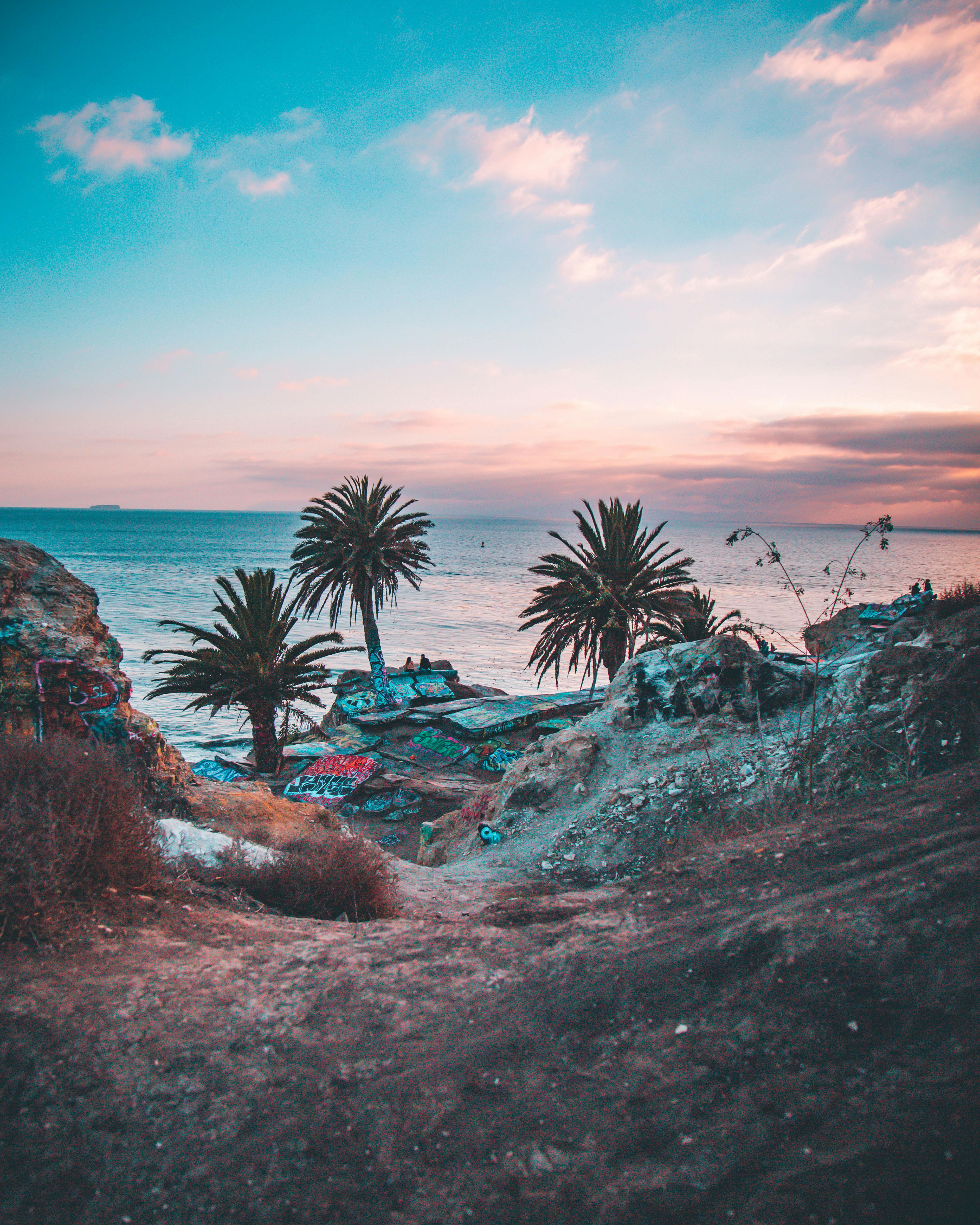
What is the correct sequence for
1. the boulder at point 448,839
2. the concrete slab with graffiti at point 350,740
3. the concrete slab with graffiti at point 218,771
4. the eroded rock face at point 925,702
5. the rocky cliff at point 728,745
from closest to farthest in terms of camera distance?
the eroded rock face at point 925,702
the rocky cliff at point 728,745
the boulder at point 448,839
the concrete slab with graffiti at point 218,771
the concrete slab with graffiti at point 350,740

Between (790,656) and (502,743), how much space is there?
42.0 feet

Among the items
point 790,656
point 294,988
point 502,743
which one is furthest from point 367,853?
point 502,743

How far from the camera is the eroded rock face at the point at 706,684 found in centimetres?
1098

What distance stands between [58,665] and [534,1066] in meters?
7.06

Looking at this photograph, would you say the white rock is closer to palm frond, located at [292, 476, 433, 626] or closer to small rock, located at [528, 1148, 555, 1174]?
small rock, located at [528, 1148, 555, 1174]

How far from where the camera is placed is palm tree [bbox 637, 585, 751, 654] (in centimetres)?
1805

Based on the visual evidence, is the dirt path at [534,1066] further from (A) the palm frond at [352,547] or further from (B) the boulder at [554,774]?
(A) the palm frond at [352,547]

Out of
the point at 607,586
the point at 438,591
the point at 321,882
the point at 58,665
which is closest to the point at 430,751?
the point at 607,586

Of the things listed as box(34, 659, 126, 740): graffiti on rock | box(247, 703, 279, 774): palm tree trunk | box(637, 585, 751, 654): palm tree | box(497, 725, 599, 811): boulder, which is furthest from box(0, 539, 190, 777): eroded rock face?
box(247, 703, 279, 774): palm tree trunk

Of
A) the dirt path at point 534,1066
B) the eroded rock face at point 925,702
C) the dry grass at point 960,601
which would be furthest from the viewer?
the dry grass at point 960,601

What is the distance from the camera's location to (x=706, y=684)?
11.8m

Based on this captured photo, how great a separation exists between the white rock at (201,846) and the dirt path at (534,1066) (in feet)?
3.66

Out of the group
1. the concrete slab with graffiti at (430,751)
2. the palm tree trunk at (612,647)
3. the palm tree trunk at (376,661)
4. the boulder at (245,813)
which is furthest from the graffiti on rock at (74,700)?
the palm tree trunk at (376,661)

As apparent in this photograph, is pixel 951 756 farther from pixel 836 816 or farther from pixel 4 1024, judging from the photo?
pixel 4 1024
